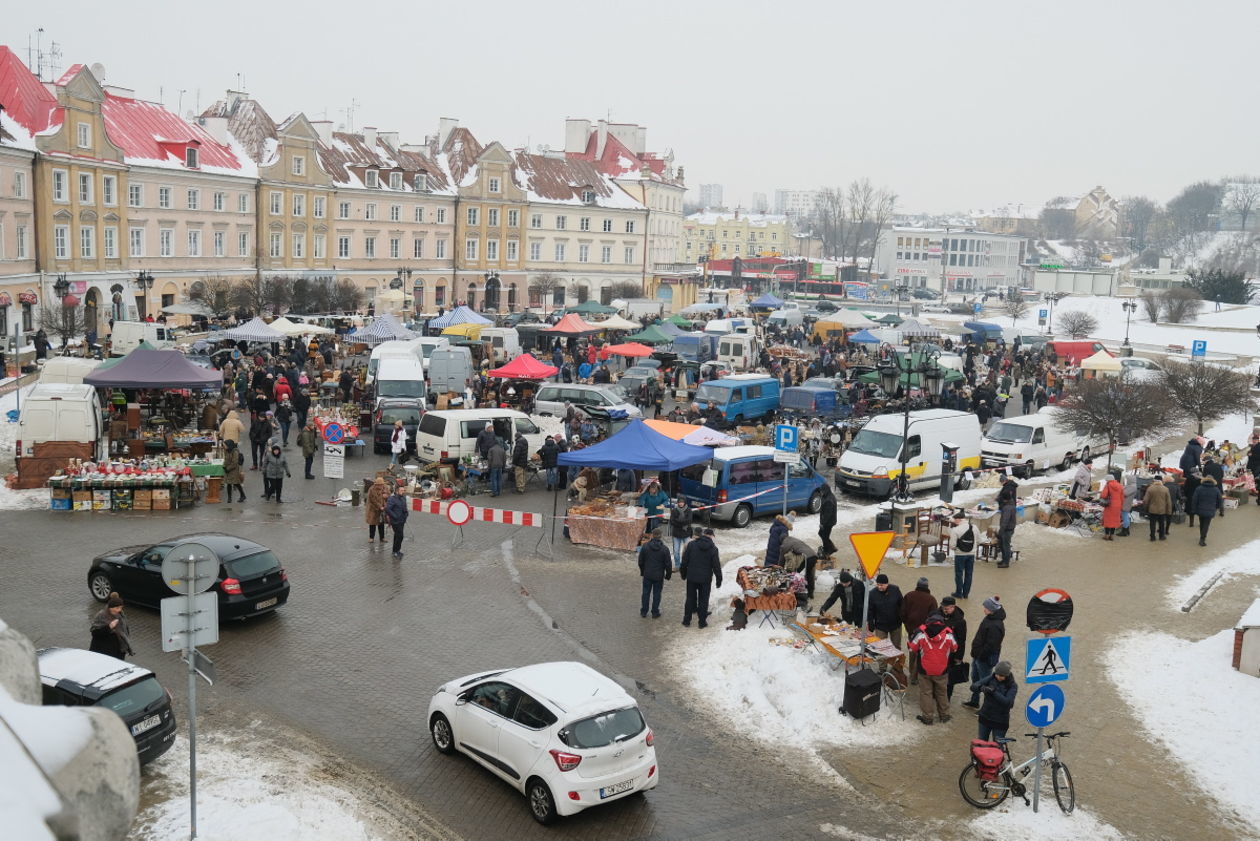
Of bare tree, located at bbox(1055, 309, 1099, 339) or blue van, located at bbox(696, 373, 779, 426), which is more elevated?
bare tree, located at bbox(1055, 309, 1099, 339)

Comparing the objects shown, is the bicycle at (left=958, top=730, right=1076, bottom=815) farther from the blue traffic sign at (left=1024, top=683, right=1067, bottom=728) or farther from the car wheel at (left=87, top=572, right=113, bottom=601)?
the car wheel at (left=87, top=572, right=113, bottom=601)

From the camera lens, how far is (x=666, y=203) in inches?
3661

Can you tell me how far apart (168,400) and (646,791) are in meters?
22.8

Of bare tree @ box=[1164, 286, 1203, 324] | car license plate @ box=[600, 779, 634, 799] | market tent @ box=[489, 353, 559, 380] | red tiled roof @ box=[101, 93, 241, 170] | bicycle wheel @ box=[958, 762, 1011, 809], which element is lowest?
bicycle wheel @ box=[958, 762, 1011, 809]

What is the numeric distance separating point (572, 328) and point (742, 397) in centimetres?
1465

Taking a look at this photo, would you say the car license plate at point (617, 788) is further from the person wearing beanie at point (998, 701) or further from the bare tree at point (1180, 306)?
the bare tree at point (1180, 306)

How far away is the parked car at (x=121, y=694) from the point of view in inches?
410

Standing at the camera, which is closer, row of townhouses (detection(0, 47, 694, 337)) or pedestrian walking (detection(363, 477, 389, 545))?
pedestrian walking (detection(363, 477, 389, 545))

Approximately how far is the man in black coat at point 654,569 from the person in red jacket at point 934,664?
4.27 meters

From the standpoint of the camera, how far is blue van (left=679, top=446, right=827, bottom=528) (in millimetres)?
21562

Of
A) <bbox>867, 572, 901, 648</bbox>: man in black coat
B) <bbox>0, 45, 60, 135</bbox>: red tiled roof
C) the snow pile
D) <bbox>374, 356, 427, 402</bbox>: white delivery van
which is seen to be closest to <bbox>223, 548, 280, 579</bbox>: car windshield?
<bbox>867, 572, 901, 648</bbox>: man in black coat

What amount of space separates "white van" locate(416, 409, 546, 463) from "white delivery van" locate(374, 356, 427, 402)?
13.1 feet

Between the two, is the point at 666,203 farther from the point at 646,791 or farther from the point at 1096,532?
the point at 646,791

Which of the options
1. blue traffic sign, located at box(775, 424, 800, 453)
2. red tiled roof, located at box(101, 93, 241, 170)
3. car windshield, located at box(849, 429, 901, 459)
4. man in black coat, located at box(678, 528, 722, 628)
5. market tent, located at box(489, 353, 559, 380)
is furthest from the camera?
red tiled roof, located at box(101, 93, 241, 170)
